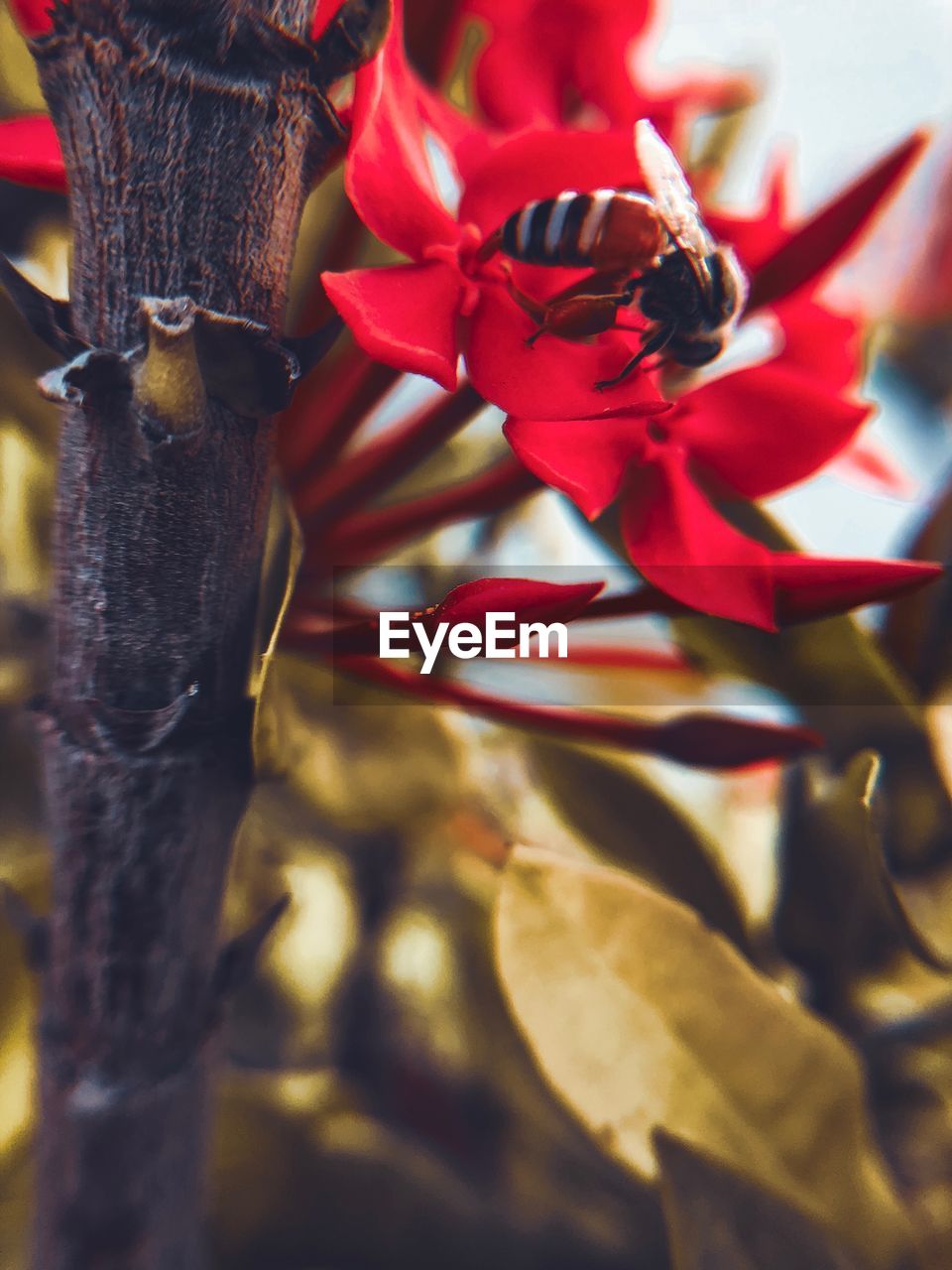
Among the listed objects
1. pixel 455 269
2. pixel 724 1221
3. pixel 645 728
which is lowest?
pixel 724 1221

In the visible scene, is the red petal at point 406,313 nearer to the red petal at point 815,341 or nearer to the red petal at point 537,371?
the red petal at point 537,371

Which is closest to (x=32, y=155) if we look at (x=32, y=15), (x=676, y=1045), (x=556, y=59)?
(x=32, y=15)

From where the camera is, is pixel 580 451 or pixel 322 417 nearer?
pixel 580 451

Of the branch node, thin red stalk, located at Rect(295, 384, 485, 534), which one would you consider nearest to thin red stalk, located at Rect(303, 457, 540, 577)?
thin red stalk, located at Rect(295, 384, 485, 534)

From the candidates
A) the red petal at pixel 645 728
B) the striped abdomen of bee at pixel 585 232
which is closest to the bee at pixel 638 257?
the striped abdomen of bee at pixel 585 232

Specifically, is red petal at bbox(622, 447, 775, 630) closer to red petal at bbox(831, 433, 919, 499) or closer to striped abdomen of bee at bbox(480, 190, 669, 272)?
striped abdomen of bee at bbox(480, 190, 669, 272)

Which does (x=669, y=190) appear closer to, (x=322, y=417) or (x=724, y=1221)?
(x=322, y=417)

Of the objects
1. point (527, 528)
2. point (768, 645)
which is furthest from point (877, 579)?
point (527, 528)
